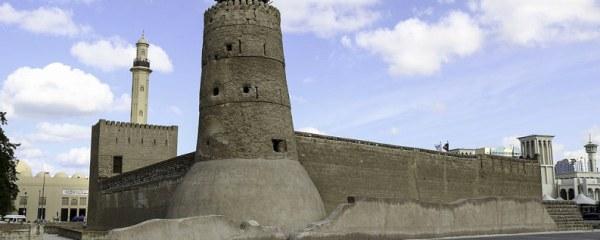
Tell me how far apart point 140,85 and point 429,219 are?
3334 centimetres

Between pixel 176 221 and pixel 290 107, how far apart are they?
22.5 feet

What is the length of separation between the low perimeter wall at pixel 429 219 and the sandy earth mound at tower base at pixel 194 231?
1.37 m

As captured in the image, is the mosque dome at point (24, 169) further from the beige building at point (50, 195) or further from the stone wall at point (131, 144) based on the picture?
the stone wall at point (131, 144)

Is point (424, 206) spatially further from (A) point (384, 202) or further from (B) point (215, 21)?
(B) point (215, 21)

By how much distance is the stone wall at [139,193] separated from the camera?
88.2 feet

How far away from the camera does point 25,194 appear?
65438mm

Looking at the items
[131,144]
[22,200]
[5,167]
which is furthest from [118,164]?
[22,200]

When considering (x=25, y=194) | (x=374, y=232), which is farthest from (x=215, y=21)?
(x=25, y=194)

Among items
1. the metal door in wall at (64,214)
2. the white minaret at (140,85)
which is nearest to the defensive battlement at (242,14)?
the white minaret at (140,85)

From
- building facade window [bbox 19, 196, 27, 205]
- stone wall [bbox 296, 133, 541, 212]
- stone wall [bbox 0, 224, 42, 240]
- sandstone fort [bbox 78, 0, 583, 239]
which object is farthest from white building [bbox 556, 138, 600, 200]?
stone wall [bbox 0, 224, 42, 240]

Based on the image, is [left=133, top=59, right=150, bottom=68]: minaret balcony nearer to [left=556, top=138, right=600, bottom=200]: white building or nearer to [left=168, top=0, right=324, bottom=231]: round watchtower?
[left=168, top=0, right=324, bottom=231]: round watchtower

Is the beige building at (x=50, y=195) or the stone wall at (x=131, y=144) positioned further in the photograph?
the beige building at (x=50, y=195)

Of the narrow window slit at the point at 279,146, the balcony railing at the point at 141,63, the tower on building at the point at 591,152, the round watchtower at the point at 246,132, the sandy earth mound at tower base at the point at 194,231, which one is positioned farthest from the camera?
the tower on building at the point at 591,152

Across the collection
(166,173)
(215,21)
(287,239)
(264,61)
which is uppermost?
(215,21)
